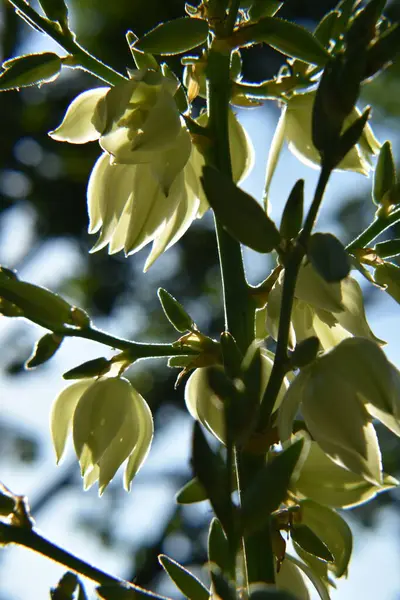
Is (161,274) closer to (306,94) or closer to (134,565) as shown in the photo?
(134,565)

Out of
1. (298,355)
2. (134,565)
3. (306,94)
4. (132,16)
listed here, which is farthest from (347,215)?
(298,355)

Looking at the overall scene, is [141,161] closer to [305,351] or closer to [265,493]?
[305,351]

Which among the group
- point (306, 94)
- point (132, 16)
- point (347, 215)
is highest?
point (132, 16)

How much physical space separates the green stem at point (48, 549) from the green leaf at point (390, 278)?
364 millimetres

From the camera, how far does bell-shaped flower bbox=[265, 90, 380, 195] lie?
93cm

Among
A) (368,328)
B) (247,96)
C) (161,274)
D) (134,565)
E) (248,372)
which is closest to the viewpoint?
(248,372)

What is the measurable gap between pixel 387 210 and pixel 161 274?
9.65 ft

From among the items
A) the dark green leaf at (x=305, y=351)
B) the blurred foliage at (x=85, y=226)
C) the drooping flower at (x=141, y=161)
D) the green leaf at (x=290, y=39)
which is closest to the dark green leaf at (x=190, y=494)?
the dark green leaf at (x=305, y=351)

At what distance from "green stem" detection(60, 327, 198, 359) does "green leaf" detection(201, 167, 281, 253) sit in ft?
0.76

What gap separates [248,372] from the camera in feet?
1.76

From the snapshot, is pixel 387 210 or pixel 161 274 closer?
pixel 387 210

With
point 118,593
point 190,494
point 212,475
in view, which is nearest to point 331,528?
point 190,494

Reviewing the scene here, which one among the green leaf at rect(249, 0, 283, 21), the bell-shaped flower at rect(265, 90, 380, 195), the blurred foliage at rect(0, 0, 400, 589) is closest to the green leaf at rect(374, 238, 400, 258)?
the bell-shaped flower at rect(265, 90, 380, 195)

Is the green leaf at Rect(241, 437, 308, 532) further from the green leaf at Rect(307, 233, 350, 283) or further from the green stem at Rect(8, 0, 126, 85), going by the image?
the green stem at Rect(8, 0, 126, 85)
